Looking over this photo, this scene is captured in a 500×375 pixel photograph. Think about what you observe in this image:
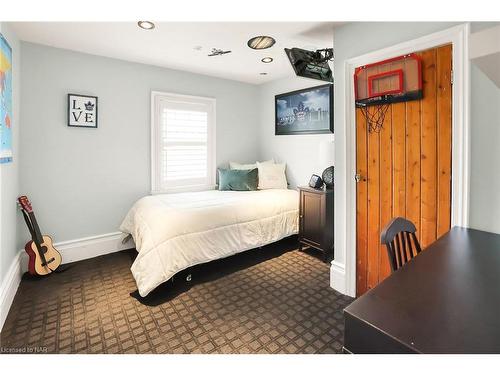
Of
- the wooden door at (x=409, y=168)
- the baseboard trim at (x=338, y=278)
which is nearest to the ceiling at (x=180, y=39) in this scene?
the wooden door at (x=409, y=168)

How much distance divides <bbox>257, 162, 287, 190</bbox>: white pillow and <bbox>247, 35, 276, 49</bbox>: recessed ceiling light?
1.81 metres

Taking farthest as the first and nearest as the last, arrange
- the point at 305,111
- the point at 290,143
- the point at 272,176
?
the point at 290,143 → the point at 272,176 → the point at 305,111

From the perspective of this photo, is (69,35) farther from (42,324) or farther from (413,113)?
(413,113)

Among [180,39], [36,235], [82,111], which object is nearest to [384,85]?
[180,39]

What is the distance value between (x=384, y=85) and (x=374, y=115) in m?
0.23

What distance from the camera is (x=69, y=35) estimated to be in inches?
112

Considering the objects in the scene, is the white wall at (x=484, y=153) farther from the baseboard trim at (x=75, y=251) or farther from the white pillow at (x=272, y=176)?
the baseboard trim at (x=75, y=251)

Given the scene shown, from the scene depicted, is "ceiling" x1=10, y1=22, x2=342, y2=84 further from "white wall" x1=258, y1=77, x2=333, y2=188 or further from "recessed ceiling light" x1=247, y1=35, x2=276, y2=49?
"white wall" x1=258, y1=77, x2=333, y2=188

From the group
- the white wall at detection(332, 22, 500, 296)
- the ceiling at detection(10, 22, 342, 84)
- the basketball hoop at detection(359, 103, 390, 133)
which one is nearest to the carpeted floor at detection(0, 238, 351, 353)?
the white wall at detection(332, 22, 500, 296)

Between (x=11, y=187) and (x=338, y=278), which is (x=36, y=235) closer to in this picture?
(x=11, y=187)

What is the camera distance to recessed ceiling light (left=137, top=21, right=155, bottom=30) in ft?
8.33

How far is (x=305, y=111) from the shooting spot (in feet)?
13.5

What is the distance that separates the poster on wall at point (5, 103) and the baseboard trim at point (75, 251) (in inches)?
41.2

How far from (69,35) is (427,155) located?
345 cm
